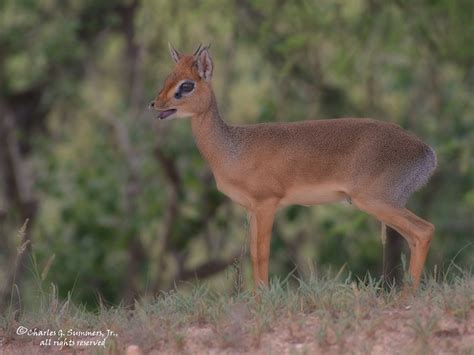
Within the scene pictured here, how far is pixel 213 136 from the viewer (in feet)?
29.9

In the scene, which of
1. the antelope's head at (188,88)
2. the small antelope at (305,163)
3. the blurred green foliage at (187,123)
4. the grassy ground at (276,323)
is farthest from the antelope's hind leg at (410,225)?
the blurred green foliage at (187,123)

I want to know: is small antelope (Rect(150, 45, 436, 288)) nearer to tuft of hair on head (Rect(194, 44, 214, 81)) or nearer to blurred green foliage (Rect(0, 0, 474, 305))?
tuft of hair on head (Rect(194, 44, 214, 81))

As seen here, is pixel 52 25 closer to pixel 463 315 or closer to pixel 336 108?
pixel 336 108

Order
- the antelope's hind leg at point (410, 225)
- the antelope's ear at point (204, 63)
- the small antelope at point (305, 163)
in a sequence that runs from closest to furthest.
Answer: the antelope's hind leg at point (410, 225), the small antelope at point (305, 163), the antelope's ear at point (204, 63)

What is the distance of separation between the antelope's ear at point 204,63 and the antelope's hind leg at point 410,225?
5.20 feet

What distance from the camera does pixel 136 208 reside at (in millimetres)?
16391

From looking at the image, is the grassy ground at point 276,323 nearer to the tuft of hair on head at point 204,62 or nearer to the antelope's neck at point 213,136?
the antelope's neck at point 213,136

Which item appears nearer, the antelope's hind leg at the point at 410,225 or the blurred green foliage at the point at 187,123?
the antelope's hind leg at the point at 410,225

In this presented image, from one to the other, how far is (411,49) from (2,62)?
5.74 meters

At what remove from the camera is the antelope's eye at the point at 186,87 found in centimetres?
887

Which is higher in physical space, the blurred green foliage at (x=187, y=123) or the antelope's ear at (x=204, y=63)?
the antelope's ear at (x=204, y=63)

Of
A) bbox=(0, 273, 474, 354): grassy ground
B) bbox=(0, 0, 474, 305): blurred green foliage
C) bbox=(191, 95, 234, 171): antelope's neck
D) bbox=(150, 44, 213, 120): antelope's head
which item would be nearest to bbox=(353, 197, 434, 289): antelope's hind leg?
bbox=(0, 273, 474, 354): grassy ground

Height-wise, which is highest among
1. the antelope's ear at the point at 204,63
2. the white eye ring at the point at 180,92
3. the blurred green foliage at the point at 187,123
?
the antelope's ear at the point at 204,63

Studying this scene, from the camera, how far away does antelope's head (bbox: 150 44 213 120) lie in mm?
8789
